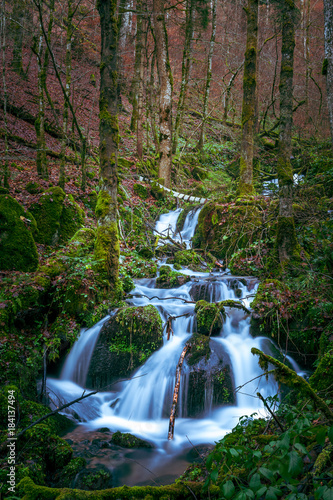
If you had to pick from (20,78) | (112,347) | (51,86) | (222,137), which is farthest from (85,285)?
(222,137)

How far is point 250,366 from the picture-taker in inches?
229

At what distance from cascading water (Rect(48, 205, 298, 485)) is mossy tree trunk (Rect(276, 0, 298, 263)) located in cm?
150

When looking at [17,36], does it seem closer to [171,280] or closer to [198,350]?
[171,280]

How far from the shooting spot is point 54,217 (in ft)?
27.9

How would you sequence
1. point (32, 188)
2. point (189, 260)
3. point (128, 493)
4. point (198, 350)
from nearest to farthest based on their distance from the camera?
point (128, 493) < point (198, 350) < point (32, 188) < point (189, 260)

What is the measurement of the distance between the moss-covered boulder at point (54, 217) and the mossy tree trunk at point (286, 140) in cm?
571

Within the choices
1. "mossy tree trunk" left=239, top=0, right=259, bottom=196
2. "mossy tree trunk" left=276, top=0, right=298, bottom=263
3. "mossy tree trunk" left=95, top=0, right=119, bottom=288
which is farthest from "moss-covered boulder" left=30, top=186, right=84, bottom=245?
"mossy tree trunk" left=276, top=0, right=298, bottom=263

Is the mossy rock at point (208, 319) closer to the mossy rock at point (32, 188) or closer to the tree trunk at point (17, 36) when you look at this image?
the mossy rock at point (32, 188)

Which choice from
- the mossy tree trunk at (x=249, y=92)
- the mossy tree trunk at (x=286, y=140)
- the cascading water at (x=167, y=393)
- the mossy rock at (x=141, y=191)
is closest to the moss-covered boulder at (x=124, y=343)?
the cascading water at (x=167, y=393)

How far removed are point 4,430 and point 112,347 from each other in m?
2.89

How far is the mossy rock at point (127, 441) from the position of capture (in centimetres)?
455

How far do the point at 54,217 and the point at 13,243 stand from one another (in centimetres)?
213

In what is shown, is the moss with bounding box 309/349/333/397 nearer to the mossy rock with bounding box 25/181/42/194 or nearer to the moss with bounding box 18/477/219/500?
the moss with bounding box 18/477/219/500

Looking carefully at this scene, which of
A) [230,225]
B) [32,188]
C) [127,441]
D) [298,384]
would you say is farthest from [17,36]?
[298,384]
